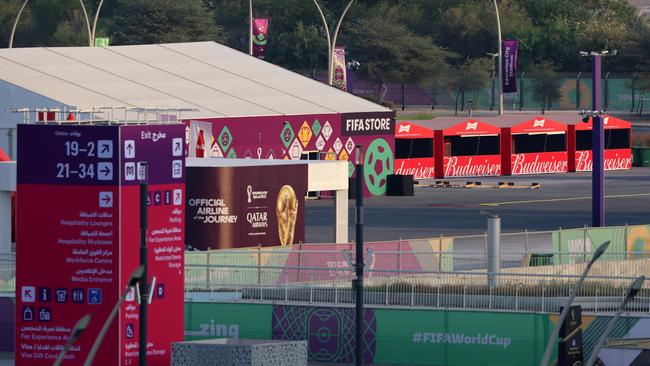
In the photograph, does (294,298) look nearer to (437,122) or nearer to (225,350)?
(225,350)

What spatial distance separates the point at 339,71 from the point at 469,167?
55.8 feet

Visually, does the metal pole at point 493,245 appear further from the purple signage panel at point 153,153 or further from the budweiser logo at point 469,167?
the budweiser logo at point 469,167

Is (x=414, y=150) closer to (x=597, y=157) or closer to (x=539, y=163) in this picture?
(x=539, y=163)

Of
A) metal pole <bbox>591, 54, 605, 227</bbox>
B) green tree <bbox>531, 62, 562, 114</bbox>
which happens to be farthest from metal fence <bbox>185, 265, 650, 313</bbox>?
green tree <bbox>531, 62, 562, 114</bbox>

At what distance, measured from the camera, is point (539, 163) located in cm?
7869

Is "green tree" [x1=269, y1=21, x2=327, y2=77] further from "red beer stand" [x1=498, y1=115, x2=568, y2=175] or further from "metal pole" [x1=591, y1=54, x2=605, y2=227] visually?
"metal pole" [x1=591, y1=54, x2=605, y2=227]

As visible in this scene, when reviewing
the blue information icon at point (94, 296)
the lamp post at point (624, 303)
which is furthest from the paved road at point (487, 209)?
the lamp post at point (624, 303)

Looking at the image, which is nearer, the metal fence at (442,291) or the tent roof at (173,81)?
the metal fence at (442,291)

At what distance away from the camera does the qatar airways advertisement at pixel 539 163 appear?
256 ft

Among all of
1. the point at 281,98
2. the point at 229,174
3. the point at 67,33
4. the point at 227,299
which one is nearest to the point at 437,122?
the point at 281,98

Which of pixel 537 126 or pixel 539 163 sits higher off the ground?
pixel 537 126

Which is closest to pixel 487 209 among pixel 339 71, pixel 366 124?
→ pixel 366 124

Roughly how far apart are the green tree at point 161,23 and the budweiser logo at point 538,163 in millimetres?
59778

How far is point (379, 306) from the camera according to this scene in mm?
30688
